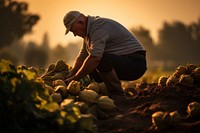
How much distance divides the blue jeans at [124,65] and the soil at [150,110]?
0.60m

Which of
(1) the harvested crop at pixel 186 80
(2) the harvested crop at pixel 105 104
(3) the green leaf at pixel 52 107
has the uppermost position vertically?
(1) the harvested crop at pixel 186 80

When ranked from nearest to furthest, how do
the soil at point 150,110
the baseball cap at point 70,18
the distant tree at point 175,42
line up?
the soil at point 150,110 → the baseball cap at point 70,18 → the distant tree at point 175,42

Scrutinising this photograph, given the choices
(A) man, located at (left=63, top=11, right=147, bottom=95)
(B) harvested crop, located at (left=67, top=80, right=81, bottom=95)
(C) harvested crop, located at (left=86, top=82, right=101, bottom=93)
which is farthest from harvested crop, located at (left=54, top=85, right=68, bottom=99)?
(C) harvested crop, located at (left=86, top=82, right=101, bottom=93)

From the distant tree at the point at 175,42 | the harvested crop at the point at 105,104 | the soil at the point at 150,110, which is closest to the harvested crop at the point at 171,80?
the soil at the point at 150,110

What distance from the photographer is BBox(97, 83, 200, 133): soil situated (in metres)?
4.74

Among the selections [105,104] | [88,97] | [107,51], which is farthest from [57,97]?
[107,51]

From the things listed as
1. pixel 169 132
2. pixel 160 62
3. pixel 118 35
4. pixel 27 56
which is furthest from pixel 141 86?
pixel 160 62

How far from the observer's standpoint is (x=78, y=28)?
22.8ft

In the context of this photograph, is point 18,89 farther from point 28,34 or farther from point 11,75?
point 28,34

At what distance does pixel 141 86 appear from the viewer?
25.7ft

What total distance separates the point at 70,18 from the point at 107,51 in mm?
881

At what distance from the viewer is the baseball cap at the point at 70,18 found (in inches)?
270

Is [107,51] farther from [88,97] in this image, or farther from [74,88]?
[88,97]

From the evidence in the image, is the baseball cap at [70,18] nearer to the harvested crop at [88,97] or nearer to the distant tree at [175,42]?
the harvested crop at [88,97]
